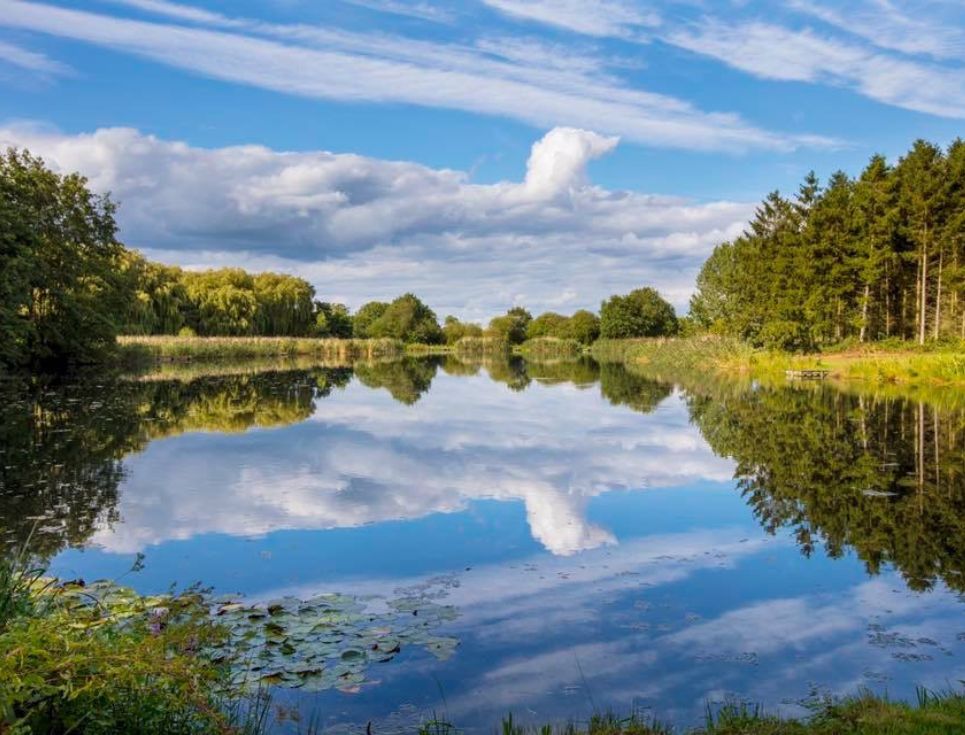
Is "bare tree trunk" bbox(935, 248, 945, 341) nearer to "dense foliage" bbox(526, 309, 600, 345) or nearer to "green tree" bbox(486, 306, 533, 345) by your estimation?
"dense foliage" bbox(526, 309, 600, 345)

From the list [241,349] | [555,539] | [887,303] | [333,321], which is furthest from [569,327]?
[555,539]

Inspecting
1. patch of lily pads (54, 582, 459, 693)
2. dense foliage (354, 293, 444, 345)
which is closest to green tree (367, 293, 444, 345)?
dense foliage (354, 293, 444, 345)

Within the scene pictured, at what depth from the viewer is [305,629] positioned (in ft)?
20.9

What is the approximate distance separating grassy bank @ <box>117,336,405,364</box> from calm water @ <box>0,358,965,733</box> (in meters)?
33.7

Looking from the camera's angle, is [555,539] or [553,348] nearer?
[555,539]

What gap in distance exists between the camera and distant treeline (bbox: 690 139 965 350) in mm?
40000

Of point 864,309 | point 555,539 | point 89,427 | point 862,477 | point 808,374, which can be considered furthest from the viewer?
point 864,309

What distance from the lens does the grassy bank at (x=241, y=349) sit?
174ft

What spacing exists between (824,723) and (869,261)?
43.1m

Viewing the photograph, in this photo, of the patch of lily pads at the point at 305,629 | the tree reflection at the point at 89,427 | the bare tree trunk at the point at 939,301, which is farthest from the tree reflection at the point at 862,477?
the bare tree trunk at the point at 939,301

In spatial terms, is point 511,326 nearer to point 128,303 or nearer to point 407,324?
point 407,324

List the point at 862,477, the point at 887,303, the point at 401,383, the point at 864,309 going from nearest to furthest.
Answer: the point at 862,477 → the point at 401,383 → the point at 864,309 → the point at 887,303

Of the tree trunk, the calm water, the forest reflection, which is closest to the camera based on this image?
the calm water

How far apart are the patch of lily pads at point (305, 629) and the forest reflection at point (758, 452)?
2.79 metres
